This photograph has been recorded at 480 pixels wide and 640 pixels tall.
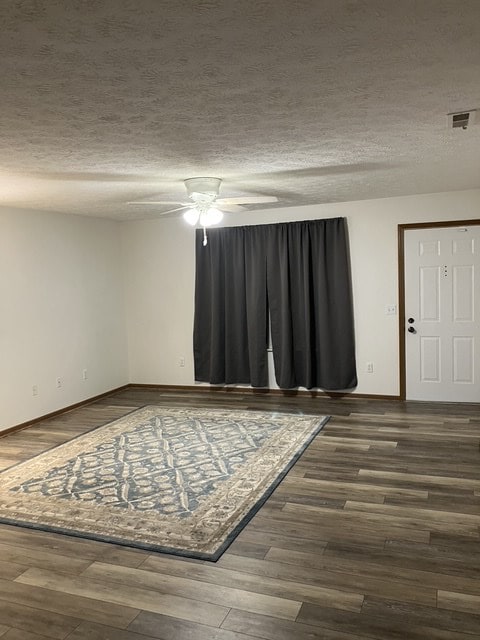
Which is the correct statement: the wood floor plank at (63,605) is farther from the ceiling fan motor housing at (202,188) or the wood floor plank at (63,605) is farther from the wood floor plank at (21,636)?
the ceiling fan motor housing at (202,188)

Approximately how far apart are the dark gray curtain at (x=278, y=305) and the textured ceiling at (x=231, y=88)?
7.19 ft

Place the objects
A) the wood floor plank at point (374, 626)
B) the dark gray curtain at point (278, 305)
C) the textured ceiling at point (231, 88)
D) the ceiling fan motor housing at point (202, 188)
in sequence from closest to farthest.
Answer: the textured ceiling at point (231, 88) → the wood floor plank at point (374, 626) → the ceiling fan motor housing at point (202, 188) → the dark gray curtain at point (278, 305)

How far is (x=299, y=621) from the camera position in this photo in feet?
7.98

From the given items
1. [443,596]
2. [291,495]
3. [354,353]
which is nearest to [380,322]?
[354,353]

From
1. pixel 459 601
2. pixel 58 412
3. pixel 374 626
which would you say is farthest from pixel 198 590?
pixel 58 412

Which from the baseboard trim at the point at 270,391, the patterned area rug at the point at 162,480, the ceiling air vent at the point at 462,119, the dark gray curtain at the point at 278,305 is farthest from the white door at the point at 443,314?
the ceiling air vent at the point at 462,119

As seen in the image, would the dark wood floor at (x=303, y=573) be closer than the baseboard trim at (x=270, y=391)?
Yes

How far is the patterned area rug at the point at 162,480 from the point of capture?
3.36m

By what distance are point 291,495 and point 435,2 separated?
3.06 metres

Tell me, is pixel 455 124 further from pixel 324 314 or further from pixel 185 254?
pixel 185 254

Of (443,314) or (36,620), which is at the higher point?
(443,314)

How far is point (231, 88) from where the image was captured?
2.36 meters

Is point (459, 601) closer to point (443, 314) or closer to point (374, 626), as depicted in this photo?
point (374, 626)

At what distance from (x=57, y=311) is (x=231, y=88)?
455 centimetres
